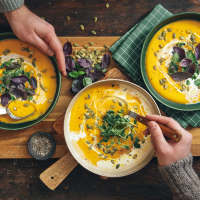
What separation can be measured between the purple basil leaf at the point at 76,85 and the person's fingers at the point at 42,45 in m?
0.22

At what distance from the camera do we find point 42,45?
1.39 metres

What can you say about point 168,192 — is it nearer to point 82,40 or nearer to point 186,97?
point 186,97

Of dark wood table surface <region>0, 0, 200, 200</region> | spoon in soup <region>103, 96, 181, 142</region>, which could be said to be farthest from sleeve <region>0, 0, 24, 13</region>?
spoon in soup <region>103, 96, 181, 142</region>

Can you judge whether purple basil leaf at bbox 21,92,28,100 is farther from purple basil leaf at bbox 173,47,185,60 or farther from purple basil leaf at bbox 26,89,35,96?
purple basil leaf at bbox 173,47,185,60

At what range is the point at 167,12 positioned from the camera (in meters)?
1.58

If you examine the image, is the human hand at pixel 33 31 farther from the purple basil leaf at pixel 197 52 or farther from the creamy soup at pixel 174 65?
the purple basil leaf at pixel 197 52

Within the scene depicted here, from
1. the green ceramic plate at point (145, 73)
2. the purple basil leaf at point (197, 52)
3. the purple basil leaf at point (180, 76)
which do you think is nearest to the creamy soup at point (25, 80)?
the green ceramic plate at point (145, 73)

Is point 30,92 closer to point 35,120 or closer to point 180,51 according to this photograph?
point 35,120

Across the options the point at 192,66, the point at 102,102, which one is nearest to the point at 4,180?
the point at 102,102

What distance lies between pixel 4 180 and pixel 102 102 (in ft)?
2.86

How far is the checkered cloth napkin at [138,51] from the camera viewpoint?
153 centimetres

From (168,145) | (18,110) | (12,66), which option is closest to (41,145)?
(18,110)

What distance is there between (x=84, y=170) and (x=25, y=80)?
2.33 ft

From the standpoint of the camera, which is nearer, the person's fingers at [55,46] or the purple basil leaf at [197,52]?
the person's fingers at [55,46]
